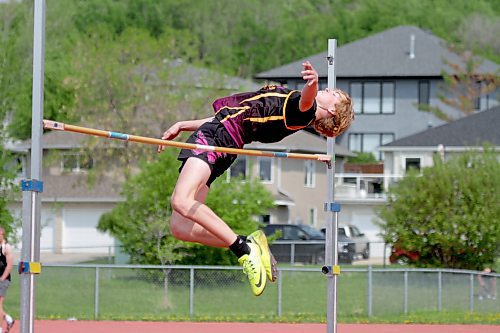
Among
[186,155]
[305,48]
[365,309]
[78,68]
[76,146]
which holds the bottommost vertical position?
[365,309]

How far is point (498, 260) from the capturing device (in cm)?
2444

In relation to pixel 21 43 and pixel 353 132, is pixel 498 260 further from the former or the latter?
pixel 353 132

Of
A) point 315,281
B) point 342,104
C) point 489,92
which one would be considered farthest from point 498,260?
point 489,92

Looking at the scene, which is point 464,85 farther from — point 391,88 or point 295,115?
point 295,115

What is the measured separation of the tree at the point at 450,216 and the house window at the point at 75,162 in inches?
613

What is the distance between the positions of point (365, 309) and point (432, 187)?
5.53 m

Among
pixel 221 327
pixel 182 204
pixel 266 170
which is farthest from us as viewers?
pixel 266 170

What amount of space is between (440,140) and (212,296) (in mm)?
24519

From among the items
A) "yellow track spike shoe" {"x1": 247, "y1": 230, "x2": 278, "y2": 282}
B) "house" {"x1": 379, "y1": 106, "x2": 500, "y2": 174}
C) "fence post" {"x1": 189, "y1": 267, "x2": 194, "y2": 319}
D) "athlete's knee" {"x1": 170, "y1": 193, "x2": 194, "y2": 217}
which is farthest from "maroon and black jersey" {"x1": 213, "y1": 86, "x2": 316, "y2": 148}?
"house" {"x1": 379, "y1": 106, "x2": 500, "y2": 174}

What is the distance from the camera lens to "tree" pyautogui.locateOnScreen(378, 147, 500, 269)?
2252 cm

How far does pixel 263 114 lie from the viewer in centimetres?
777

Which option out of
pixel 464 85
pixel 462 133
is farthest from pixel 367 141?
pixel 462 133

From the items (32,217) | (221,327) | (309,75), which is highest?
(309,75)

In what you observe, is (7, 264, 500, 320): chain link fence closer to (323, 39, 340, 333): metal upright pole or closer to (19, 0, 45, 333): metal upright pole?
(323, 39, 340, 333): metal upright pole
